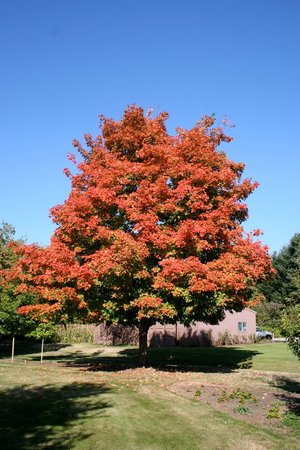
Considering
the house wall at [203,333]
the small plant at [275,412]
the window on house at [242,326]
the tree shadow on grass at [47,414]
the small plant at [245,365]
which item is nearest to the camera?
the tree shadow on grass at [47,414]

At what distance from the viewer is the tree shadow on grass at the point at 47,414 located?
8.03m

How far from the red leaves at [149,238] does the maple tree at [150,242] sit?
42 mm

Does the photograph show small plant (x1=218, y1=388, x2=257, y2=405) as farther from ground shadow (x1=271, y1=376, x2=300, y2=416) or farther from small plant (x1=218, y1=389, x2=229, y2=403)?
ground shadow (x1=271, y1=376, x2=300, y2=416)

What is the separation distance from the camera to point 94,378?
51.8 ft

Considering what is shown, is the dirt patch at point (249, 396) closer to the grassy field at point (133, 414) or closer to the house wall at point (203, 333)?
the grassy field at point (133, 414)

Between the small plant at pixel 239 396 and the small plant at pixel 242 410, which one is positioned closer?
the small plant at pixel 242 410

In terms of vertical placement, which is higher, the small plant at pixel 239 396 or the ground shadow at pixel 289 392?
the small plant at pixel 239 396

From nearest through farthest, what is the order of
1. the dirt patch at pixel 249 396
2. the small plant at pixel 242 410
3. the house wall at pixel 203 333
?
1. the dirt patch at pixel 249 396
2. the small plant at pixel 242 410
3. the house wall at pixel 203 333

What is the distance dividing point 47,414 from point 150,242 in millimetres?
7488

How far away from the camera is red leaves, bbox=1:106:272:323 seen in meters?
15.1

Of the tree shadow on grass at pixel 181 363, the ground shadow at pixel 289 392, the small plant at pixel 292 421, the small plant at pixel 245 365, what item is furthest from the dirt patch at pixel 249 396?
the small plant at pixel 245 365

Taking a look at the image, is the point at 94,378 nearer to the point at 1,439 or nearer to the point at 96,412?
the point at 96,412

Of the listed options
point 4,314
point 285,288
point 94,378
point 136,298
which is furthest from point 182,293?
point 285,288

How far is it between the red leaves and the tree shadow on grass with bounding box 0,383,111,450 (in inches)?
149
